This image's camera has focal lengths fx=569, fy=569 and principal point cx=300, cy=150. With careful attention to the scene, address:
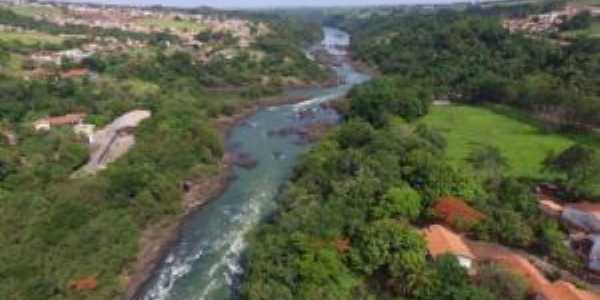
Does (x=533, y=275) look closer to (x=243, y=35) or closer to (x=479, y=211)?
(x=479, y=211)

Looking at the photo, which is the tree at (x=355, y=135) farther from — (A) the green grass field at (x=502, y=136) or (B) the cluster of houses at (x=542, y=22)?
(B) the cluster of houses at (x=542, y=22)

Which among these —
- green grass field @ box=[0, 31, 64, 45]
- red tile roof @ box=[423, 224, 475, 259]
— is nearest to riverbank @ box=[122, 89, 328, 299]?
red tile roof @ box=[423, 224, 475, 259]

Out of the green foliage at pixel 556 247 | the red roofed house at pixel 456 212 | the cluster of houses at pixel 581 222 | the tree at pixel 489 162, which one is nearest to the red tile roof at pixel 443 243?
the red roofed house at pixel 456 212

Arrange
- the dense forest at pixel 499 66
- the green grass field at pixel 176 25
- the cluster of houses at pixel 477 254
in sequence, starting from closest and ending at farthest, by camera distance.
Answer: the cluster of houses at pixel 477 254, the dense forest at pixel 499 66, the green grass field at pixel 176 25

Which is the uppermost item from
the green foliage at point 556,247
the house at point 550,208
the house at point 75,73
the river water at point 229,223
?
the house at point 75,73

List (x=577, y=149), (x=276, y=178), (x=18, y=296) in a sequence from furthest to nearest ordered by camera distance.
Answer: (x=276, y=178) < (x=577, y=149) < (x=18, y=296)

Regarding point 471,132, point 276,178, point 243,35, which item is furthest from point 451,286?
point 243,35
